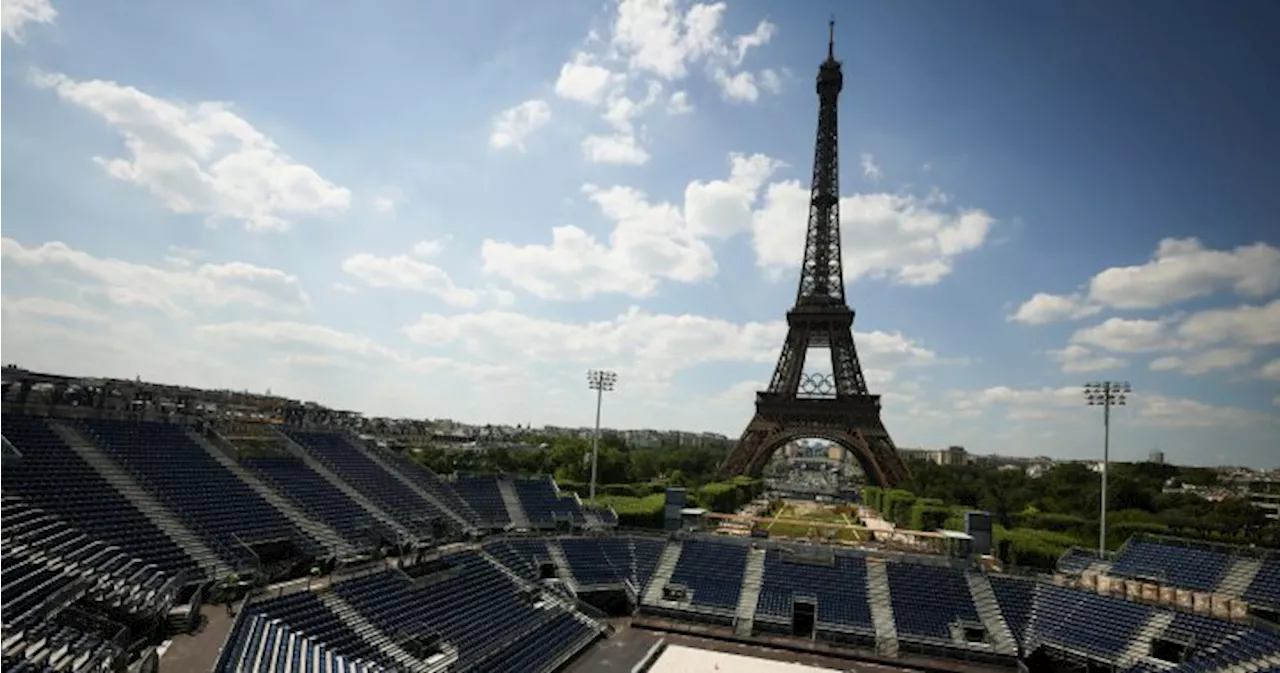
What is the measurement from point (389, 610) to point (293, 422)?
58.0ft

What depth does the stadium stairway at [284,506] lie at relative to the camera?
26945 mm

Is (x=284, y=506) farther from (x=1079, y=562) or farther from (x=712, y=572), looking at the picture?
(x=1079, y=562)

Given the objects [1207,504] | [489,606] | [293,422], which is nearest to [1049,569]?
[489,606]

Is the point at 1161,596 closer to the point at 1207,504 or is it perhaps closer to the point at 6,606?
the point at 6,606

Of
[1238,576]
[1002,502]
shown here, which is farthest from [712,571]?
[1002,502]

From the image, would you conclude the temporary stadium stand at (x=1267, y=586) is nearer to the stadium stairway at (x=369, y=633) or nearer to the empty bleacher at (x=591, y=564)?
the empty bleacher at (x=591, y=564)

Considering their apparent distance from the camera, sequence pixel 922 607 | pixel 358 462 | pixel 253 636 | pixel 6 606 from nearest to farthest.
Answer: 1. pixel 6 606
2. pixel 253 636
3. pixel 922 607
4. pixel 358 462

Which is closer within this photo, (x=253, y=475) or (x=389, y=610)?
(x=389, y=610)

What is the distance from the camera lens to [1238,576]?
28016mm

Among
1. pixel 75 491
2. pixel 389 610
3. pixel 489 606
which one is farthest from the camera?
pixel 489 606

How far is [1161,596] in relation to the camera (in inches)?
1102

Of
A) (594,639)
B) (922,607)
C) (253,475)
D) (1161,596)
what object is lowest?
(594,639)

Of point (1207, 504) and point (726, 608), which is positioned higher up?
point (1207, 504)

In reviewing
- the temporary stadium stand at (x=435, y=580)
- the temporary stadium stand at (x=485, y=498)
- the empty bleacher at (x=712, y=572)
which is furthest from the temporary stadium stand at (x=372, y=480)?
the empty bleacher at (x=712, y=572)
